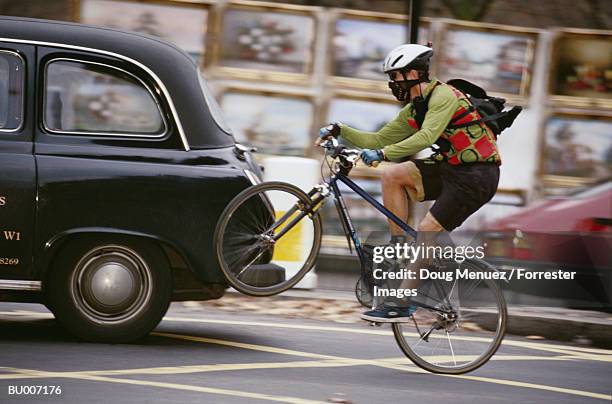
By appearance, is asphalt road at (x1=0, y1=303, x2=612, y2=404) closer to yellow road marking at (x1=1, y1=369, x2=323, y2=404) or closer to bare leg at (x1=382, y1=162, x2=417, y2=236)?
yellow road marking at (x1=1, y1=369, x2=323, y2=404)

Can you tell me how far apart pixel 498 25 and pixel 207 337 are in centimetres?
667

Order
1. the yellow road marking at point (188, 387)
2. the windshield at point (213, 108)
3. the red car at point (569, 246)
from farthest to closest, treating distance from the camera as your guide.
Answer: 1. the red car at point (569, 246)
2. the windshield at point (213, 108)
3. the yellow road marking at point (188, 387)

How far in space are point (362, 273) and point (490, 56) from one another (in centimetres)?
689

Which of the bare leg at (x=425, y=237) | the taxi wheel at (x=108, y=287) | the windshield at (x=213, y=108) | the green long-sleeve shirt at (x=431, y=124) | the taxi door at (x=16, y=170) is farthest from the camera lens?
the windshield at (x=213, y=108)

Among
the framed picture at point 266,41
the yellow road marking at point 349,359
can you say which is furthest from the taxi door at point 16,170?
the framed picture at point 266,41

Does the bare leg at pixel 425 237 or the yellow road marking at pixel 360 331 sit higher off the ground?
the bare leg at pixel 425 237

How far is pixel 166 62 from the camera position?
844 cm

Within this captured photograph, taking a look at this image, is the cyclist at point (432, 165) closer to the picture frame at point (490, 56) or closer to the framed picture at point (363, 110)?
the framed picture at point (363, 110)

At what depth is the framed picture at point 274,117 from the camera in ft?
46.4

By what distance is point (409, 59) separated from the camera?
300 inches

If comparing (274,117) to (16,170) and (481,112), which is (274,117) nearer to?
(16,170)

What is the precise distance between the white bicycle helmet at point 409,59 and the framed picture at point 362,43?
6.48 meters

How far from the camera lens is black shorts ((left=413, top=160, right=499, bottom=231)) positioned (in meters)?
7.66

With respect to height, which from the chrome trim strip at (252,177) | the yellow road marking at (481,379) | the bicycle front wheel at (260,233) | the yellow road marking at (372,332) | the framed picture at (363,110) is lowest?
A: the yellow road marking at (372,332)
